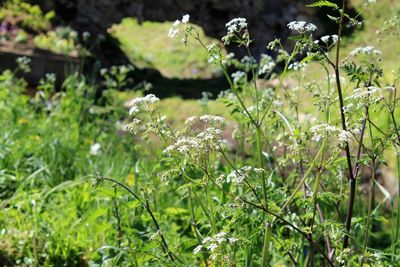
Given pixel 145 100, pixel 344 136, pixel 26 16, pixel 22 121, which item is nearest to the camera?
pixel 344 136

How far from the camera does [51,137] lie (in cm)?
451

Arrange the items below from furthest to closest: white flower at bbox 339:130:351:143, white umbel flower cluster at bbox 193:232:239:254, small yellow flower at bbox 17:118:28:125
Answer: small yellow flower at bbox 17:118:28:125 < white umbel flower cluster at bbox 193:232:239:254 < white flower at bbox 339:130:351:143

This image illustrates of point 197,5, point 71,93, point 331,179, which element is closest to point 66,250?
point 331,179

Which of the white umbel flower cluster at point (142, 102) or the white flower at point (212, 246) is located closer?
the white flower at point (212, 246)

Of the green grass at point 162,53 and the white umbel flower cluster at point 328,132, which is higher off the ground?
the white umbel flower cluster at point 328,132

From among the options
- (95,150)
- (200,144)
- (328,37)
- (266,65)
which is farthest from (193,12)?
(200,144)

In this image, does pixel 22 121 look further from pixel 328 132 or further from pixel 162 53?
pixel 162 53

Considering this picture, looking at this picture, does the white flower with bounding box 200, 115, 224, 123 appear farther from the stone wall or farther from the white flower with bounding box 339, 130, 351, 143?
the stone wall

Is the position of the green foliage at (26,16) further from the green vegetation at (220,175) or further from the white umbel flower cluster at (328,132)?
the white umbel flower cluster at (328,132)

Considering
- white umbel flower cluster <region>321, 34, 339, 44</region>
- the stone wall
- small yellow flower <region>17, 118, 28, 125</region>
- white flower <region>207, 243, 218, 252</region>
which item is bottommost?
small yellow flower <region>17, 118, 28, 125</region>

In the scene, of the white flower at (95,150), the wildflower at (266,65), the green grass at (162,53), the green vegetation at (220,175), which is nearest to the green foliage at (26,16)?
the green grass at (162,53)

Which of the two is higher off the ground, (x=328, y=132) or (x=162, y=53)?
(x=328, y=132)

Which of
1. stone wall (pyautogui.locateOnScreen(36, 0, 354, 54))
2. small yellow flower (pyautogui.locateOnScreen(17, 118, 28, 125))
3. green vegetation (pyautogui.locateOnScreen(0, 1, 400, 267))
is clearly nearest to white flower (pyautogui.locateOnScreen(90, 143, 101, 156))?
green vegetation (pyautogui.locateOnScreen(0, 1, 400, 267))

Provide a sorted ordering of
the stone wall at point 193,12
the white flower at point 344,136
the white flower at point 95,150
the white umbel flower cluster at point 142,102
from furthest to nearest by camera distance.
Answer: the stone wall at point 193,12, the white flower at point 95,150, the white umbel flower cluster at point 142,102, the white flower at point 344,136
